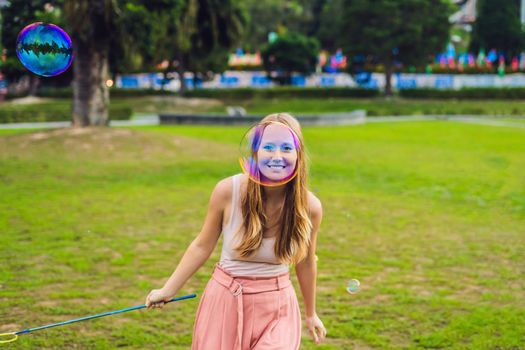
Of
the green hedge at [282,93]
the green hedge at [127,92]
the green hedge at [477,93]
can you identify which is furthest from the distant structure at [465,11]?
the green hedge at [127,92]

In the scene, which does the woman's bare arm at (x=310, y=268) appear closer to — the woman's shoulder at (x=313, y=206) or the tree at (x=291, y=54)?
the woman's shoulder at (x=313, y=206)

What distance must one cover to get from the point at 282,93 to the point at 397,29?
8.42 metres

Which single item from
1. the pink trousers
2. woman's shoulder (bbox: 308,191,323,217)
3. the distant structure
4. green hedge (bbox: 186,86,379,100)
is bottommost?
green hedge (bbox: 186,86,379,100)

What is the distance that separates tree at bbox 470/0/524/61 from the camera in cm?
5175

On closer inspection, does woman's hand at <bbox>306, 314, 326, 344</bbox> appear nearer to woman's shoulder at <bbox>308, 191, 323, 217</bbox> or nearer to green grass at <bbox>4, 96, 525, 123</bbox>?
woman's shoulder at <bbox>308, 191, 323, 217</bbox>

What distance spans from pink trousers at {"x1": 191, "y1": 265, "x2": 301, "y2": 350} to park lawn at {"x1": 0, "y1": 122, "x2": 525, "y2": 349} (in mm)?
2185

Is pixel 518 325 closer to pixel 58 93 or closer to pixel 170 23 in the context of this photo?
pixel 170 23

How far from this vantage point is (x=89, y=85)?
61.5ft

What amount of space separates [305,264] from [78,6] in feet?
50.4

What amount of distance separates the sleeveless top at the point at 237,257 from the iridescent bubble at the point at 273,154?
147 millimetres

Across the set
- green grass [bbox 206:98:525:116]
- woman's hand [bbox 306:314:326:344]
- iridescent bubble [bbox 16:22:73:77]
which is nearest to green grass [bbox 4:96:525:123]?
green grass [bbox 206:98:525:116]

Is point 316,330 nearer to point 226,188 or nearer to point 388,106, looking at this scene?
point 226,188

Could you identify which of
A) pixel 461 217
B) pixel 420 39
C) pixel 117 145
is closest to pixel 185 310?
pixel 461 217

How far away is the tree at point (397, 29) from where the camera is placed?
4475 cm
